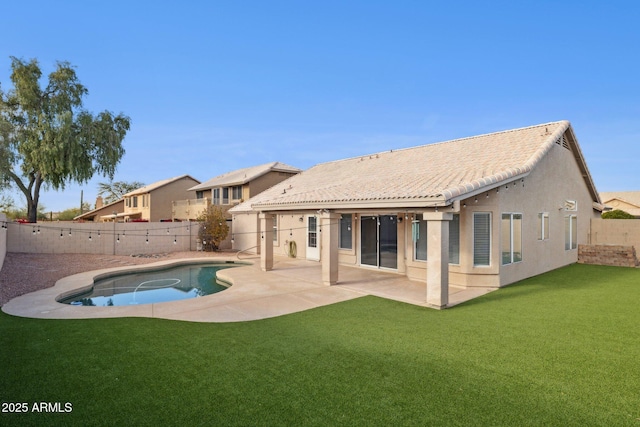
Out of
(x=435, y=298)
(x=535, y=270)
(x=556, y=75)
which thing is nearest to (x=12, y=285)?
(x=435, y=298)

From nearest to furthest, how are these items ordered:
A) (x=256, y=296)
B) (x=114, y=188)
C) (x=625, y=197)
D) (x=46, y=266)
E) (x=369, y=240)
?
1. (x=256, y=296)
2. (x=369, y=240)
3. (x=46, y=266)
4. (x=625, y=197)
5. (x=114, y=188)

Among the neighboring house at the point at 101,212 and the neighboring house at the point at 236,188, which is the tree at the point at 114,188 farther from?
the neighboring house at the point at 236,188

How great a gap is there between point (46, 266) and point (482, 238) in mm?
16774

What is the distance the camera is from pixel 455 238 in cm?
1066

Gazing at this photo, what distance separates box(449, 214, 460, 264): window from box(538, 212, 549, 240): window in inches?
159

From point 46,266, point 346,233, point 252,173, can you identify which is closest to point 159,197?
point 252,173

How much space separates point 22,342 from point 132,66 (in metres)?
15.3

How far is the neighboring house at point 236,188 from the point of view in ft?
91.9

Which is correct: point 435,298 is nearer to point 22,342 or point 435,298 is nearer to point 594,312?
point 594,312

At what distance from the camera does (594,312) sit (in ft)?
25.1

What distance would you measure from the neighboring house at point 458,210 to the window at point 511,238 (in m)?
0.03

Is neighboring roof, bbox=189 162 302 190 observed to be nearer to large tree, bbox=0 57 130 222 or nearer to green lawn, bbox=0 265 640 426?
large tree, bbox=0 57 130 222

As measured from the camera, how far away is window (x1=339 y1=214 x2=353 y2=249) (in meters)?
15.1

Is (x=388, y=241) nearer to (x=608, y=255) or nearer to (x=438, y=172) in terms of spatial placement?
(x=438, y=172)
